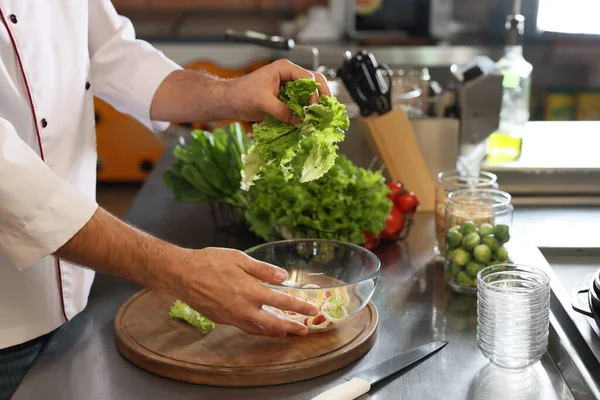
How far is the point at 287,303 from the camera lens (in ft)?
3.83

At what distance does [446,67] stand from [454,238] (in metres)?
2.67

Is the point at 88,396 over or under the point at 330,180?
under

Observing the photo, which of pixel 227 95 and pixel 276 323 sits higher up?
pixel 227 95

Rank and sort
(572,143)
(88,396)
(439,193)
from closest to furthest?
(88,396) → (439,193) → (572,143)

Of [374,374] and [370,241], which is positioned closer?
[374,374]

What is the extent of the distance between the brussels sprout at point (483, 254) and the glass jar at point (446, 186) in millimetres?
178

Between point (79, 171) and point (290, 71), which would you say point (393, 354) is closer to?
point (290, 71)

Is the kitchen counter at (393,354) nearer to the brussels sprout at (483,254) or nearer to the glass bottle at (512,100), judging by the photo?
the brussels sprout at (483,254)

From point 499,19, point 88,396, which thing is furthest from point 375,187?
point 499,19

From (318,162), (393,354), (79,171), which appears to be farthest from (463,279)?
(79,171)

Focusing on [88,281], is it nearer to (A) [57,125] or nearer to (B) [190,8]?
(A) [57,125]

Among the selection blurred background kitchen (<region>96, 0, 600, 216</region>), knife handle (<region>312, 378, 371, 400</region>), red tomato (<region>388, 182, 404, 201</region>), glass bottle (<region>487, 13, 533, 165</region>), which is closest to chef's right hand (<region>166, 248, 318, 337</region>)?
knife handle (<region>312, 378, 371, 400</region>)

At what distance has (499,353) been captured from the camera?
121 centimetres

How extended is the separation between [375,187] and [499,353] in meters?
0.54
